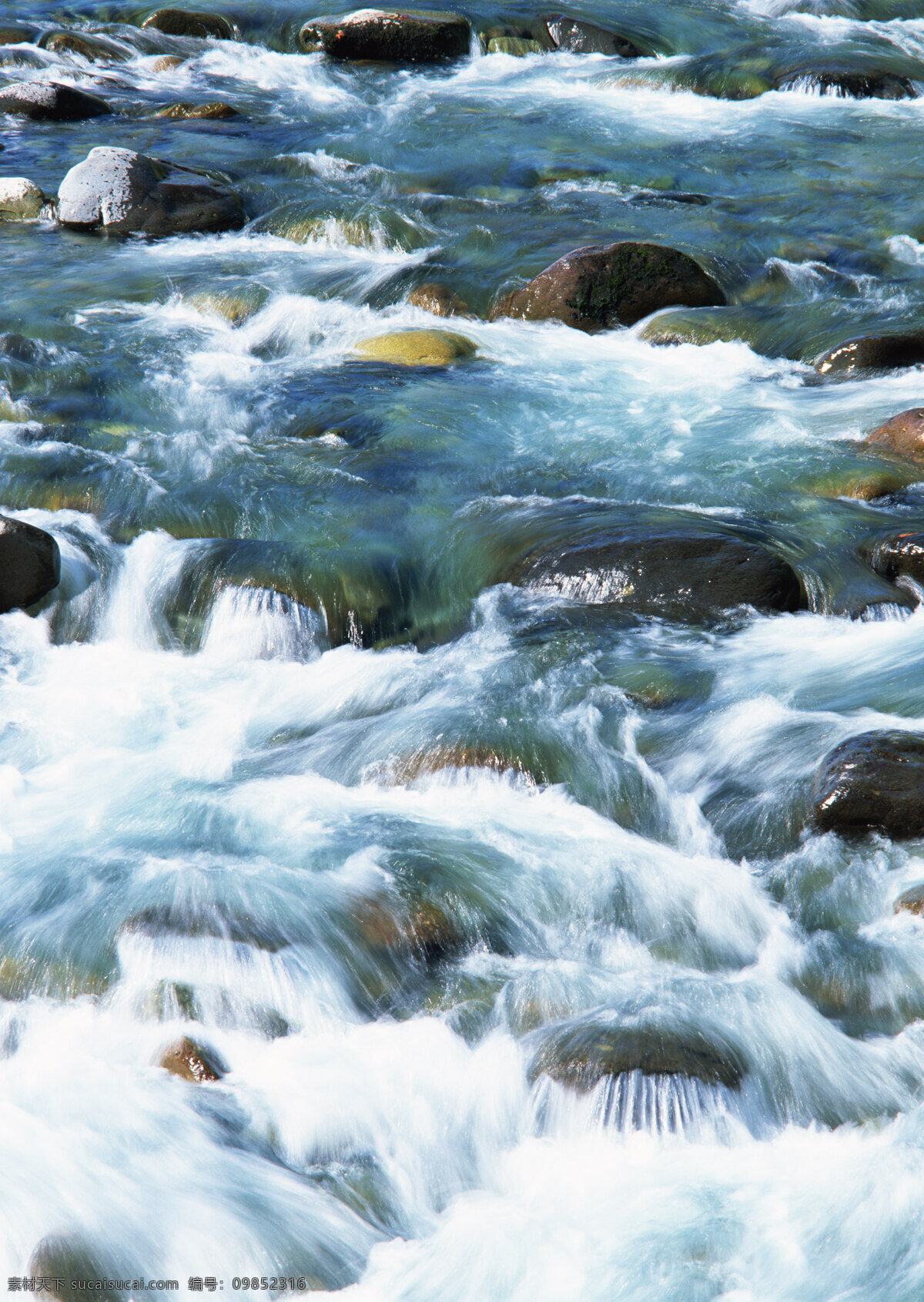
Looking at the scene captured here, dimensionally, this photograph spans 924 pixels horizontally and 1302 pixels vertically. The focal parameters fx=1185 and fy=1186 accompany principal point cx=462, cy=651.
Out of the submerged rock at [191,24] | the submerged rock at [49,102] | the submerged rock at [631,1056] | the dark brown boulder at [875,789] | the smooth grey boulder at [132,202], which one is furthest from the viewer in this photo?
the submerged rock at [191,24]

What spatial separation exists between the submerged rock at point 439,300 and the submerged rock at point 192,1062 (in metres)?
6.88

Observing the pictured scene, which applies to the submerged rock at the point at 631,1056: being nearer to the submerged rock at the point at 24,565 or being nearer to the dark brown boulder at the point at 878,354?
the submerged rock at the point at 24,565

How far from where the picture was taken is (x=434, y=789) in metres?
4.84

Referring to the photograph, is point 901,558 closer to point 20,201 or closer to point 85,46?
point 20,201

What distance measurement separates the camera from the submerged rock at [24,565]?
598 cm

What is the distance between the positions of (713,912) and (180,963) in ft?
6.16

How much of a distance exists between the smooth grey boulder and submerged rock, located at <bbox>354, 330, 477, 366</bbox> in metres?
2.95

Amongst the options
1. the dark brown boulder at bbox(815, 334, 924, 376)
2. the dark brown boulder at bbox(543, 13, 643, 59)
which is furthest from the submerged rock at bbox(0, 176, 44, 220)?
the dark brown boulder at bbox(543, 13, 643, 59)

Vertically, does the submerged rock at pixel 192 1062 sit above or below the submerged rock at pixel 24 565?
below

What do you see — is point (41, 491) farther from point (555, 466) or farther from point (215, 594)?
point (555, 466)

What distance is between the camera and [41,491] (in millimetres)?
6941

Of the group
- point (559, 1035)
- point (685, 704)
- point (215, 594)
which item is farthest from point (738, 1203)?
point (215, 594)

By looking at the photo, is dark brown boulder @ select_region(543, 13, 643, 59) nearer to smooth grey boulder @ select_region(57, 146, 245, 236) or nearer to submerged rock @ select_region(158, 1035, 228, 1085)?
smooth grey boulder @ select_region(57, 146, 245, 236)

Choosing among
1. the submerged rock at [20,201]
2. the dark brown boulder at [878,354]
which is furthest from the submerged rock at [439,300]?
the submerged rock at [20,201]
